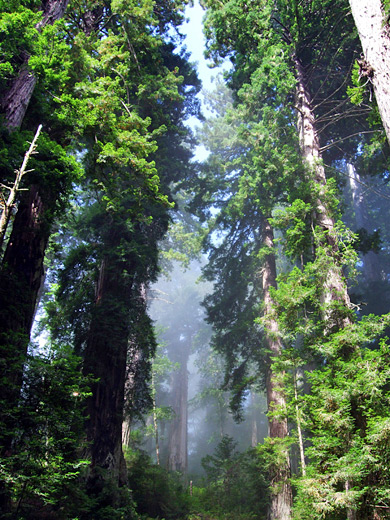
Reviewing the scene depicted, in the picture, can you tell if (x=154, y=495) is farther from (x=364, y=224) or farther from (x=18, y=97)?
(x=364, y=224)

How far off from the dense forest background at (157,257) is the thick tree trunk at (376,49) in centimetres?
3

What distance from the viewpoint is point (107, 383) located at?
8133 millimetres

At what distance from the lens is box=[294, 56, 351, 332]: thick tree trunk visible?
6516 millimetres

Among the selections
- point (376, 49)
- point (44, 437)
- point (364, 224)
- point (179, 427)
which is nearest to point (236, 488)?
point (44, 437)

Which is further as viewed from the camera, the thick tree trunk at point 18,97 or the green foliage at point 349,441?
the thick tree trunk at point 18,97

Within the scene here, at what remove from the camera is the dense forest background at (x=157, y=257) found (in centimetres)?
446

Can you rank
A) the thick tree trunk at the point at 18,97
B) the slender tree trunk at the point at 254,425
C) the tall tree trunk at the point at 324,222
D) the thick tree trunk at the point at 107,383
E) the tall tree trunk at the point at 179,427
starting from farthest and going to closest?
the slender tree trunk at the point at 254,425, the tall tree trunk at the point at 179,427, the thick tree trunk at the point at 107,383, the tall tree trunk at the point at 324,222, the thick tree trunk at the point at 18,97

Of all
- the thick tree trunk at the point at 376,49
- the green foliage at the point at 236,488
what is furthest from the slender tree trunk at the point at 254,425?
the thick tree trunk at the point at 376,49

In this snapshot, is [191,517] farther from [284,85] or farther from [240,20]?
[240,20]

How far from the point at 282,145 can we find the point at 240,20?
4014mm

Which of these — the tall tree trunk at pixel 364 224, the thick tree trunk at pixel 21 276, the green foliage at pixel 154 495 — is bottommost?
the green foliage at pixel 154 495

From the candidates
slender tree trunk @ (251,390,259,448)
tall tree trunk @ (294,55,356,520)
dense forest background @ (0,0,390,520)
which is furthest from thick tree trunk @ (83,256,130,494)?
slender tree trunk @ (251,390,259,448)

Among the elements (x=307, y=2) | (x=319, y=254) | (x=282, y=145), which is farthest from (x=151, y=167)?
(x=307, y=2)

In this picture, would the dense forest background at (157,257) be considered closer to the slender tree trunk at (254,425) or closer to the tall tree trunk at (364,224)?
the tall tree trunk at (364,224)
